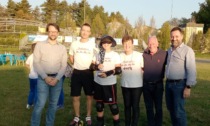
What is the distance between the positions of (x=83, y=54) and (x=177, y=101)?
212cm

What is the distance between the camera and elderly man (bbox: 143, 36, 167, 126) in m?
5.56

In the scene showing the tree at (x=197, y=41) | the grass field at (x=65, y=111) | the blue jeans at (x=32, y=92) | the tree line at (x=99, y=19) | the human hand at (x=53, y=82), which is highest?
the tree line at (x=99, y=19)

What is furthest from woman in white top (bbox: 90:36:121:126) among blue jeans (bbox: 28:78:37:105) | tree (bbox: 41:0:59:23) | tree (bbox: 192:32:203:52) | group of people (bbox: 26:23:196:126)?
tree (bbox: 41:0:59:23)

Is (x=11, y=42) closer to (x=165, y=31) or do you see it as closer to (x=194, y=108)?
(x=165, y=31)

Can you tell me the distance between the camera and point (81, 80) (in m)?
6.21

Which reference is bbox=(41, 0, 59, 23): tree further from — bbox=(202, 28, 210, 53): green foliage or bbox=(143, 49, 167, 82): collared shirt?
bbox=(143, 49, 167, 82): collared shirt

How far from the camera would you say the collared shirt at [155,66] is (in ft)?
18.2

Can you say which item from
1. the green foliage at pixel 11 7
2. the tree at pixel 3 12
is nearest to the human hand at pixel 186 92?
the tree at pixel 3 12

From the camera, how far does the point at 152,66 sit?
559cm

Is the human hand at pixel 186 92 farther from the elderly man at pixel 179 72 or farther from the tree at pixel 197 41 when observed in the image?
the tree at pixel 197 41

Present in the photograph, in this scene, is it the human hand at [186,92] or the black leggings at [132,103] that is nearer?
the human hand at [186,92]

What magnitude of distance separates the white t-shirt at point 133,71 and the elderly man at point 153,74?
0.10 metres

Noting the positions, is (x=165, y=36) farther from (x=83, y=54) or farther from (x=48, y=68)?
(x=48, y=68)

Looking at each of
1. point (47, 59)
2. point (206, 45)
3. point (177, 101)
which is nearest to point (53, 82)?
point (47, 59)
